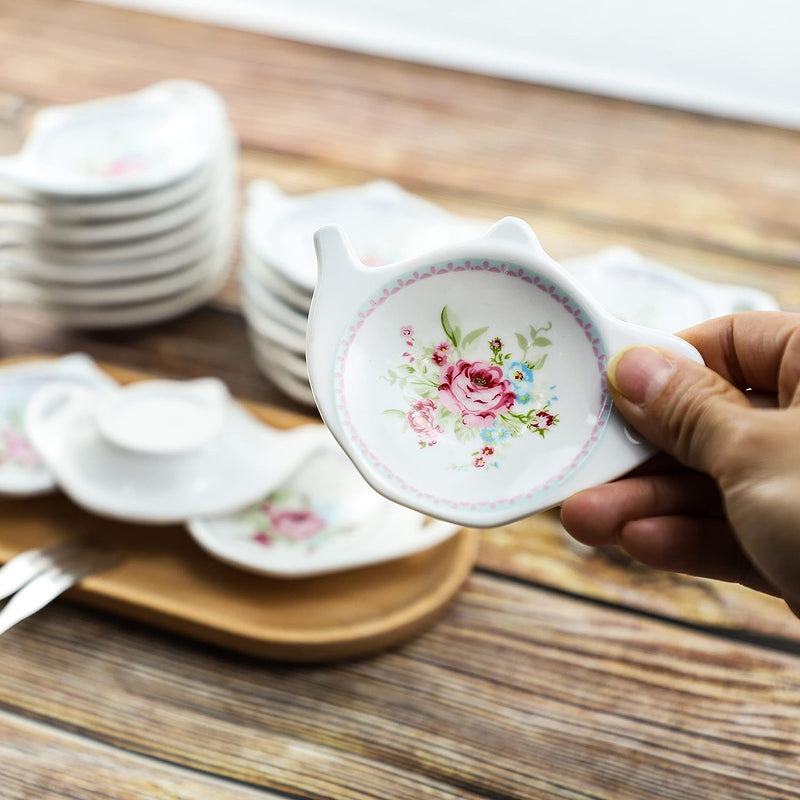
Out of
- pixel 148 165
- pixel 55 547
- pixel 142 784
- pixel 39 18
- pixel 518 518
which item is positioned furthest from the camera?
pixel 39 18

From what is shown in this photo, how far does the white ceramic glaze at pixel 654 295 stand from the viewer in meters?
0.91

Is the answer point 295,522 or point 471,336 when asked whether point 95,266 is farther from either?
point 471,336

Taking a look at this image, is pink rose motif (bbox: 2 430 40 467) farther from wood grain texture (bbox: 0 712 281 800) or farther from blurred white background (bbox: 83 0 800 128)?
blurred white background (bbox: 83 0 800 128)

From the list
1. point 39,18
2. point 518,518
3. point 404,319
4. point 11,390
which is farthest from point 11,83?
point 518,518

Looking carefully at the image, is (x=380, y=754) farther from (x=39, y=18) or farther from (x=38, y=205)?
(x=39, y=18)

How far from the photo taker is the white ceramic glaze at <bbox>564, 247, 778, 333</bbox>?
0.91m

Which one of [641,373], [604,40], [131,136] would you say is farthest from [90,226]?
[604,40]

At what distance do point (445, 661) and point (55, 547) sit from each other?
29 centimetres

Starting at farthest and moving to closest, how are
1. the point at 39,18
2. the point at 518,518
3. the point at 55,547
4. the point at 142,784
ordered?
1. the point at 39,18
2. the point at 55,547
3. the point at 142,784
4. the point at 518,518

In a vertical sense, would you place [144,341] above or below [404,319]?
below

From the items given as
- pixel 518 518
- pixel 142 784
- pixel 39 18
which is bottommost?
pixel 142 784

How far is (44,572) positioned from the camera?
731 mm

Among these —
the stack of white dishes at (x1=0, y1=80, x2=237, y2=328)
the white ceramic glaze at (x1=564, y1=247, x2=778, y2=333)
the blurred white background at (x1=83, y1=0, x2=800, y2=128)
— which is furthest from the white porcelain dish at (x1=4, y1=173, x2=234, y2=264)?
the blurred white background at (x1=83, y1=0, x2=800, y2=128)

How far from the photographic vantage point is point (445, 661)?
733 millimetres
